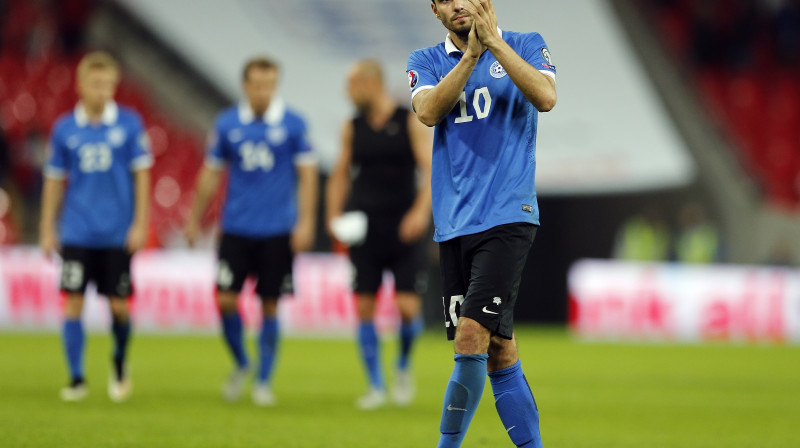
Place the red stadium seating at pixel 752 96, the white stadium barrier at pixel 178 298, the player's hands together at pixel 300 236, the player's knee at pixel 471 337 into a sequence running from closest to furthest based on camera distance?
1. the player's knee at pixel 471 337
2. the player's hands together at pixel 300 236
3. the white stadium barrier at pixel 178 298
4. the red stadium seating at pixel 752 96

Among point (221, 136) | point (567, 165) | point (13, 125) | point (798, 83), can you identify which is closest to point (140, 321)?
point (13, 125)

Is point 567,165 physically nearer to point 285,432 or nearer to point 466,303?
point 285,432

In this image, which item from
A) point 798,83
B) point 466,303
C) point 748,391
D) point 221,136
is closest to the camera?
point 466,303

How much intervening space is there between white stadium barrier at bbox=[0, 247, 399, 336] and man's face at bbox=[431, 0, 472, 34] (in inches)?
470

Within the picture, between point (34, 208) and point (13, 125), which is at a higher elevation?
point (13, 125)

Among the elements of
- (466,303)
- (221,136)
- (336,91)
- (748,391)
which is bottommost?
(748,391)

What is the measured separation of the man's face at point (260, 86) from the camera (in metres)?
8.48

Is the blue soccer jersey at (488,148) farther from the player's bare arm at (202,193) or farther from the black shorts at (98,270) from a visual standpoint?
the black shorts at (98,270)

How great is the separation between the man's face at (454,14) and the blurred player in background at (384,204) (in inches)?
147

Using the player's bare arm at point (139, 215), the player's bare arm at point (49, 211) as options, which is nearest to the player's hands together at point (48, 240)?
the player's bare arm at point (49, 211)

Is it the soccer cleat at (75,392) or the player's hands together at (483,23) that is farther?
the soccer cleat at (75,392)

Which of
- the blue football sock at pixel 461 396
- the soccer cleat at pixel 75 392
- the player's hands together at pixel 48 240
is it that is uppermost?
the player's hands together at pixel 48 240

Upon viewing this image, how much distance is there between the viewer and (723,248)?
2042 cm

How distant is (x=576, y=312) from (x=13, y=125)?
10202mm
